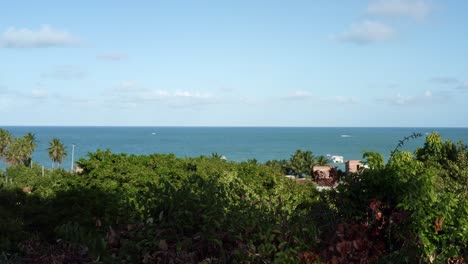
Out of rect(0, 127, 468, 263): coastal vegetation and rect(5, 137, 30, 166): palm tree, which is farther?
rect(5, 137, 30, 166): palm tree

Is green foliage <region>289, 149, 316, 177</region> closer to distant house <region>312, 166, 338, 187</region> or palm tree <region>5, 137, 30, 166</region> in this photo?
palm tree <region>5, 137, 30, 166</region>

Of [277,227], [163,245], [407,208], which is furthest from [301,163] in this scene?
[163,245]

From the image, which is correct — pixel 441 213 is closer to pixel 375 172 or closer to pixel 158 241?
pixel 375 172

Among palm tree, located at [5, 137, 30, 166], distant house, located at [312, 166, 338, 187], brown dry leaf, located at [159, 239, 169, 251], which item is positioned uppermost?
distant house, located at [312, 166, 338, 187]

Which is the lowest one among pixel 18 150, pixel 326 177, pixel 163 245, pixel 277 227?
pixel 18 150

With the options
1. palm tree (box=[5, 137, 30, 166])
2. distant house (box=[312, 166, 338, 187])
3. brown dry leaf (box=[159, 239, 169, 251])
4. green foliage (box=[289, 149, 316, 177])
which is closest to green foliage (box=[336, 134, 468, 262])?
distant house (box=[312, 166, 338, 187])

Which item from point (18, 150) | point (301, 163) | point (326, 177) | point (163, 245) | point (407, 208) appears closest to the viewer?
point (163, 245)

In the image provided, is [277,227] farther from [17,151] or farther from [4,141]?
[4,141]

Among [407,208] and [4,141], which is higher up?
[407,208]

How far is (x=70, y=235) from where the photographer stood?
14.2ft

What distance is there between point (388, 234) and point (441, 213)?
101 centimetres

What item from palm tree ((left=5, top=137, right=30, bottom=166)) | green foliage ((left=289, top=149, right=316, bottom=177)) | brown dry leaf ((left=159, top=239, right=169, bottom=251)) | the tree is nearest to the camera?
brown dry leaf ((left=159, top=239, right=169, bottom=251))

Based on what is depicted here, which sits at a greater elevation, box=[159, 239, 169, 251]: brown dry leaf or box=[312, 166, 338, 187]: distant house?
box=[312, 166, 338, 187]: distant house

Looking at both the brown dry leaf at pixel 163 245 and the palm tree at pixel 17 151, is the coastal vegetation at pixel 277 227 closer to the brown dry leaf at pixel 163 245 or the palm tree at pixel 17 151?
the brown dry leaf at pixel 163 245
